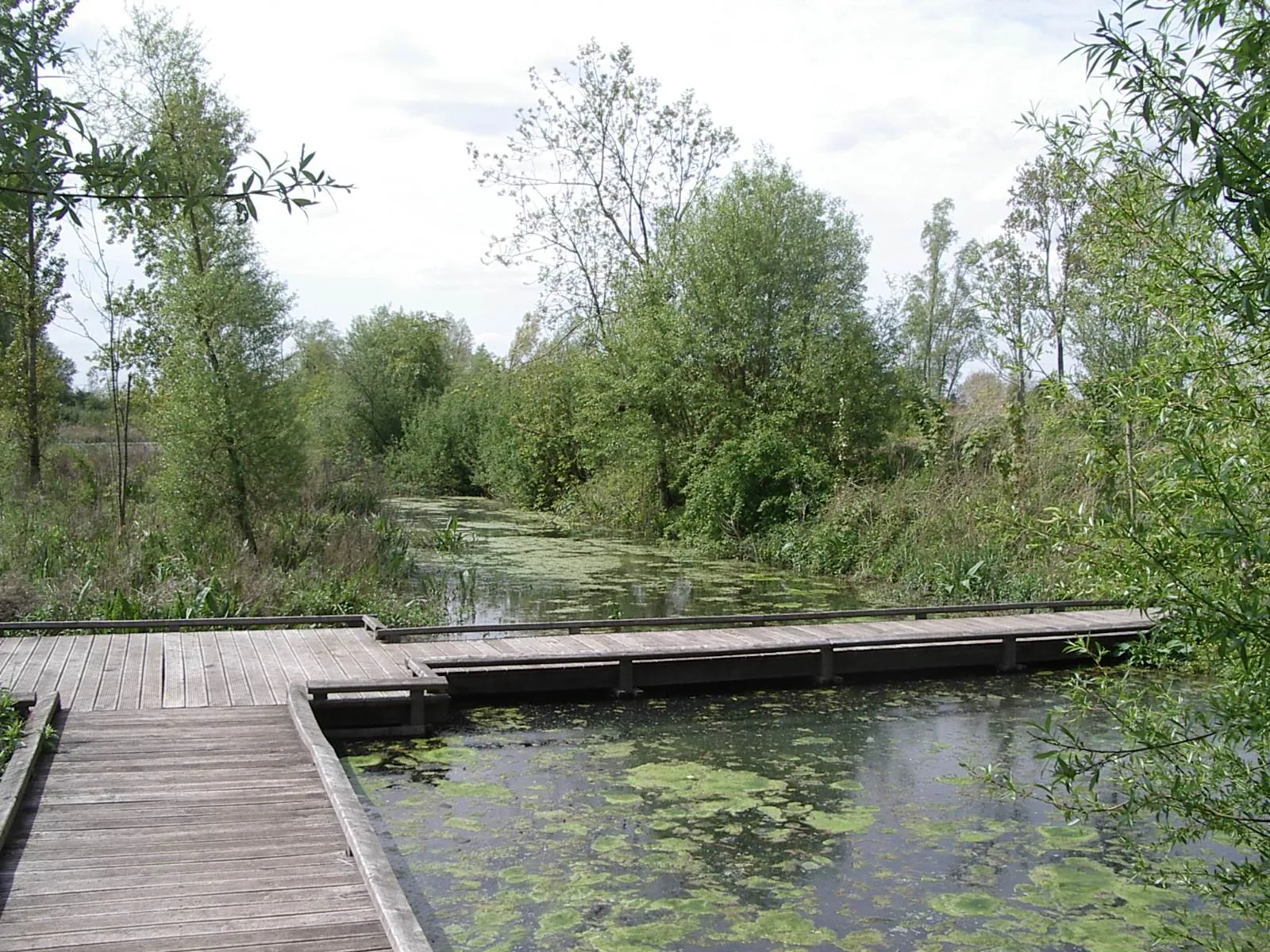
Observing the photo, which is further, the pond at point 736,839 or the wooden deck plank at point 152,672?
the wooden deck plank at point 152,672

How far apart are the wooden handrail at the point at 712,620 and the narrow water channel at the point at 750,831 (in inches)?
35.8

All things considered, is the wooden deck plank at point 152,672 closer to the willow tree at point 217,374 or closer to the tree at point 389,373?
the willow tree at point 217,374

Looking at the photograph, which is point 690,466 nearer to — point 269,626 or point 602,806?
point 269,626

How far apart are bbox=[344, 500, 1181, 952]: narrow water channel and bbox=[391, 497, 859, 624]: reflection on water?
388 cm

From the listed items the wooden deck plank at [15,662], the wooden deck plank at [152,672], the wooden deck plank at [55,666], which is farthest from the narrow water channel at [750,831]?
the wooden deck plank at [15,662]

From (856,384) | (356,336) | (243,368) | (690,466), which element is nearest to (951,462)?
(856,384)

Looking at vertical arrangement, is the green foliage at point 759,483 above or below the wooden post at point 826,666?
above

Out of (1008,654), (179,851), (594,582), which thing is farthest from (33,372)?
(179,851)

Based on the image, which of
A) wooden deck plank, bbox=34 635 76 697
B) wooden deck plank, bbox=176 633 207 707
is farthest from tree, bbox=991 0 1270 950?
wooden deck plank, bbox=34 635 76 697

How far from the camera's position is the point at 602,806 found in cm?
620

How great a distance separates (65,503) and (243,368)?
3658 millimetres

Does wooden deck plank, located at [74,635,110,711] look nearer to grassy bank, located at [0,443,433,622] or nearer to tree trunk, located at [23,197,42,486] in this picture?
grassy bank, located at [0,443,433,622]

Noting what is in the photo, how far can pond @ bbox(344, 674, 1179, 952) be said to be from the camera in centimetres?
474

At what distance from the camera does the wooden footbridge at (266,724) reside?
3.94 m
